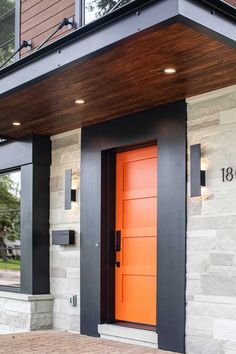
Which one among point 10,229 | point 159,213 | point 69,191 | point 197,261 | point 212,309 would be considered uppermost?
point 69,191

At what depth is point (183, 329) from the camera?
5.24 m

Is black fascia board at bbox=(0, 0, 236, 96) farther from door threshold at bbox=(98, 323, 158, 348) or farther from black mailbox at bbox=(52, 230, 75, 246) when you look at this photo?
door threshold at bbox=(98, 323, 158, 348)

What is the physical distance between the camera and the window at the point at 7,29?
7656mm

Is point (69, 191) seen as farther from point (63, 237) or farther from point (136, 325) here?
point (136, 325)

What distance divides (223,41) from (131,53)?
2.28ft

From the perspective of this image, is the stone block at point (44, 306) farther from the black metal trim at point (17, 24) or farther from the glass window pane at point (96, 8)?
the glass window pane at point (96, 8)

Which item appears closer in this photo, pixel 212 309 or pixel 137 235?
pixel 212 309

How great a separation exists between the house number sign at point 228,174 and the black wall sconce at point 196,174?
0.23 metres

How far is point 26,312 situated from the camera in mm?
6836

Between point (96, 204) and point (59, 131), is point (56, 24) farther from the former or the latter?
point (96, 204)

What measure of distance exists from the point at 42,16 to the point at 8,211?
274 cm

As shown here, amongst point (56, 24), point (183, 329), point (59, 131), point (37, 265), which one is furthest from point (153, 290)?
point (56, 24)

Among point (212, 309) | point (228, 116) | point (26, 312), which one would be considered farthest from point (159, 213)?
point (26, 312)

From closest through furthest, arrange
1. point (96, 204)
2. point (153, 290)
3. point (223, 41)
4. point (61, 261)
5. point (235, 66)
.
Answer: point (223, 41), point (235, 66), point (153, 290), point (96, 204), point (61, 261)
